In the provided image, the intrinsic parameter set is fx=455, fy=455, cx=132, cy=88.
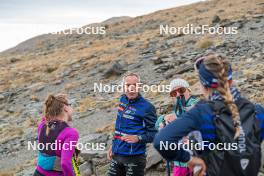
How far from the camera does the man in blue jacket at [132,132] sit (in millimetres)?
6215

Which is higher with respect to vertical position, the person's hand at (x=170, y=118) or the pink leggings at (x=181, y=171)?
the person's hand at (x=170, y=118)

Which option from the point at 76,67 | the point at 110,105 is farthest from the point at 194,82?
the point at 76,67

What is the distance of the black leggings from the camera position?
20.4 ft

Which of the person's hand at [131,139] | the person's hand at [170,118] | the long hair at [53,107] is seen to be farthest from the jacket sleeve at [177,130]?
the person's hand at [131,139]

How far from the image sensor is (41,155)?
5121 mm

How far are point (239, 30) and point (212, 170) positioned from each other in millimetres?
25748

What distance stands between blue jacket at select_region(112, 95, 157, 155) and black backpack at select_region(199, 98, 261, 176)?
10.3 feet

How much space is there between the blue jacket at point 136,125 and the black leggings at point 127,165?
0.23 feet

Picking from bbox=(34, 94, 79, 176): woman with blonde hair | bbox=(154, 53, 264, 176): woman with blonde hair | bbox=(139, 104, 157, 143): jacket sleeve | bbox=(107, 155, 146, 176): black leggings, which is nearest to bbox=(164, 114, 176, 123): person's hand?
bbox=(139, 104, 157, 143): jacket sleeve

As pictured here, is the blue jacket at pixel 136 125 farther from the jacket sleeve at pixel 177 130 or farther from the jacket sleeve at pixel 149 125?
the jacket sleeve at pixel 177 130

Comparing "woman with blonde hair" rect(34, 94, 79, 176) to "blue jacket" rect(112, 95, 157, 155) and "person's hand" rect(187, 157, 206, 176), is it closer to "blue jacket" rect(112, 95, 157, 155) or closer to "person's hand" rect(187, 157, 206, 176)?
"blue jacket" rect(112, 95, 157, 155)

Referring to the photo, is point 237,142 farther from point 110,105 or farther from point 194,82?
point 110,105

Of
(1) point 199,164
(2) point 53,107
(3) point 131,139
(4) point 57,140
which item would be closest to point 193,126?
(1) point 199,164

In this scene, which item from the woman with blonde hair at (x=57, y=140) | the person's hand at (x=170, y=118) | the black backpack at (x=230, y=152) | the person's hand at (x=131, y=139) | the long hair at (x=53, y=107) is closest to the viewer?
the black backpack at (x=230, y=152)
